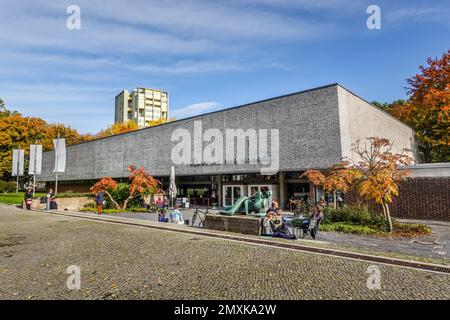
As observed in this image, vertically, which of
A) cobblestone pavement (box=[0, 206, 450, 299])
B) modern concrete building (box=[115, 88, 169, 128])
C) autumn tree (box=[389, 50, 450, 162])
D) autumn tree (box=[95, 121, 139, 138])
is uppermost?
modern concrete building (box=[115, 88, 169, 128])

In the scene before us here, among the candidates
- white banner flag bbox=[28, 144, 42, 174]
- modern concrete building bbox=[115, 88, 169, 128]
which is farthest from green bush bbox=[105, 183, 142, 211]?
modern concrete building bbox=[115, 88, 169, 128]

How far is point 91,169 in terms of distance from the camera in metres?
43.9

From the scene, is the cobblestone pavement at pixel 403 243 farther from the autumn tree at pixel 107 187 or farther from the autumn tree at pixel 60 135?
the autumn tree at pixel 60 135

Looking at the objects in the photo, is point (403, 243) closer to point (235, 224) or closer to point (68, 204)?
point (235, 224)

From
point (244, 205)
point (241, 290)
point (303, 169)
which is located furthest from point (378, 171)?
point (241, 290)

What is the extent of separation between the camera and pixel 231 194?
93.9 feet

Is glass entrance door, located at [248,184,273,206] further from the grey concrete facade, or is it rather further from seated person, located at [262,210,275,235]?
seated person, located at [262,210,275,235]

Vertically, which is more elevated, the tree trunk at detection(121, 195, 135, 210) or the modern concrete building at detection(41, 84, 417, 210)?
the modern concrete building at detection(41, 84, 417, 210)

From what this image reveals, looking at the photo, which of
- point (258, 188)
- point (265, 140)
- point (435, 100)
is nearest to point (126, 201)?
point (258, 188)

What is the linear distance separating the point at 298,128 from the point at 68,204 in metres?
21.5

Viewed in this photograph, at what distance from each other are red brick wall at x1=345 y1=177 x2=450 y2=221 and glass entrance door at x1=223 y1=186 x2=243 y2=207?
1211 cm

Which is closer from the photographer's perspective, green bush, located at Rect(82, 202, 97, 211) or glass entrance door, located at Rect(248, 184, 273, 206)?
glass entrance door, located at Rect(248, 184, 273, 206)

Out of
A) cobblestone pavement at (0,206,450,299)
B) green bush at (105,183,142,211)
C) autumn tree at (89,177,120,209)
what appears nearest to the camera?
cobblestone pavement at (0,206,450,299)

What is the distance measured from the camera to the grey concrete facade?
817 inches
